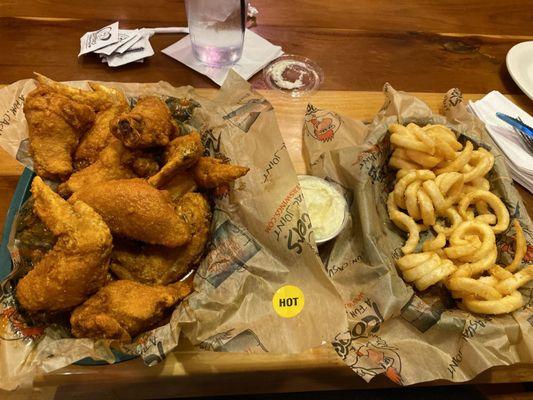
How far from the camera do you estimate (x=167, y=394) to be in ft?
3.86

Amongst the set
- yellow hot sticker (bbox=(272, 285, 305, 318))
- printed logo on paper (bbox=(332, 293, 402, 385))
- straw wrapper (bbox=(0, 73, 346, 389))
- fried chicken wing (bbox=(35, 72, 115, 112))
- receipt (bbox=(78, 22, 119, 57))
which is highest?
fried chicken wing (bbox=(35, 72, 115, 112))

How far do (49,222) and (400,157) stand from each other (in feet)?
3.47

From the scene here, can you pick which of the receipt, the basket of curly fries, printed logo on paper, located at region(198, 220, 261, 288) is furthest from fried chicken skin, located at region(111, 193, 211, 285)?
the receipt

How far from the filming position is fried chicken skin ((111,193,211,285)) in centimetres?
109

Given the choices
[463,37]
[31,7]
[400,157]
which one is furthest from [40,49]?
[463,37]

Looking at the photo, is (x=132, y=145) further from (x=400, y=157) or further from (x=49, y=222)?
(x=400, y=157)

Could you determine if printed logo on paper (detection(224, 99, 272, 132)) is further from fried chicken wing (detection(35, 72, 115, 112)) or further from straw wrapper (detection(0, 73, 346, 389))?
fried chicken wing (detection(35, 72, 115, 112))

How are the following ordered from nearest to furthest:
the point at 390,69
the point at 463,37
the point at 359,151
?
the point at 359,151
the point at 390,69
the point at 463,37

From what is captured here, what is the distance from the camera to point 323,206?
4.32 ft

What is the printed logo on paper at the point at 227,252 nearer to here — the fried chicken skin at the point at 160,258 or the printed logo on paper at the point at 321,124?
the fried chicken skin at the point at 160,258

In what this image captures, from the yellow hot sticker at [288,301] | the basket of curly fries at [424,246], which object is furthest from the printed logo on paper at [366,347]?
the yellow hot sticker at [288,301]

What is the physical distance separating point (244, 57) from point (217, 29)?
167 millimetres

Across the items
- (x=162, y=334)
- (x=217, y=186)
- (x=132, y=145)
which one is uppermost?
(x=132, y=145)

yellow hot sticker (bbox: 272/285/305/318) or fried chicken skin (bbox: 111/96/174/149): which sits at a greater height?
fried chicken skin (bbox: 111/96/174/149)
